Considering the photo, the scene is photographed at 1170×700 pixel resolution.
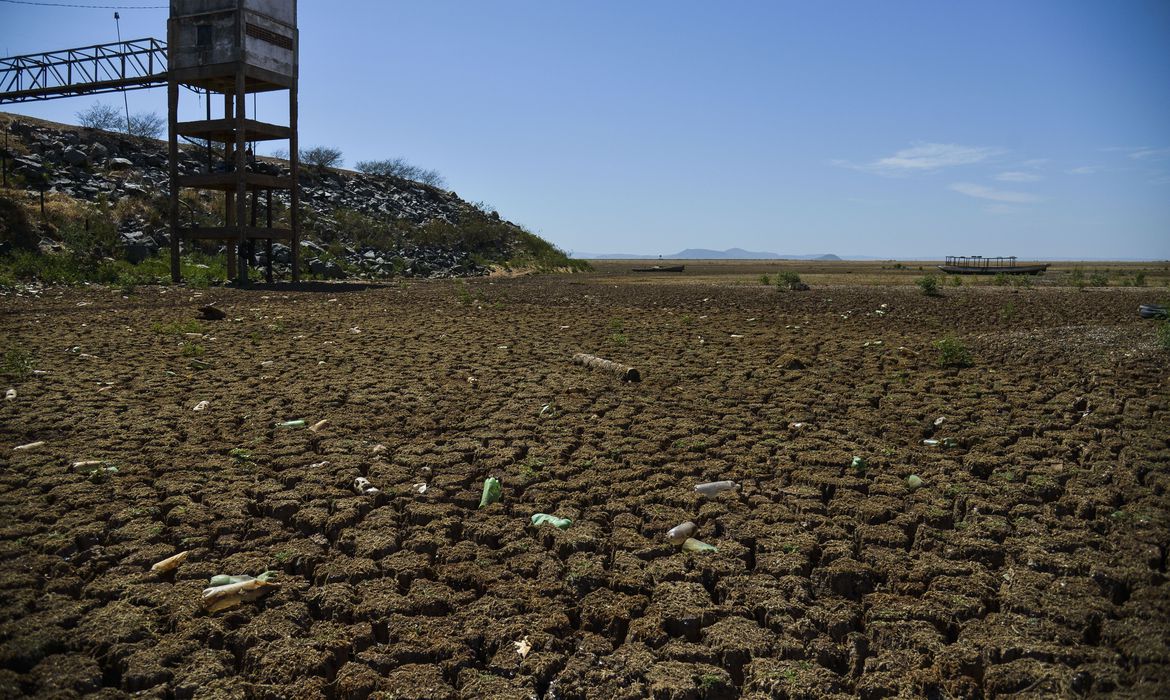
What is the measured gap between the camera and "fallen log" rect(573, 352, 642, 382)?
7.09m

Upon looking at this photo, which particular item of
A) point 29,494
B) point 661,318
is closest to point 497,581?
point 29,494

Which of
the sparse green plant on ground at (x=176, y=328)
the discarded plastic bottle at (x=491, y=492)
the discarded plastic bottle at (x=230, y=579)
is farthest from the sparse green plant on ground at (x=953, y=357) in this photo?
the sparse green plant on ground at (x=176, y=328)

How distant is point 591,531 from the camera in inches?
143

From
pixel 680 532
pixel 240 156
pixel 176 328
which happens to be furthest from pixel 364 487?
pixel 240 156

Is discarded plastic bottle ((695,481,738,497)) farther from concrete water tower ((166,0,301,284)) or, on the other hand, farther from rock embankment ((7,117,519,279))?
rock embankment ((7,117,519,279))

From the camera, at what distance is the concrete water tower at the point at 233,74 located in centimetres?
1825

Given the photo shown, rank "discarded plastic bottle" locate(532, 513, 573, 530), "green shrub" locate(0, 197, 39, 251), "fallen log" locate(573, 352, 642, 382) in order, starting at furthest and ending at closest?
"green shrub" locate(0, 197, 39, 251)
"fallen log" locate(573, 352, 642, 382)
"discarded plastic bottle" locate(532, 513, 573, 530)

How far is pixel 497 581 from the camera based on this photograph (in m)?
3.14

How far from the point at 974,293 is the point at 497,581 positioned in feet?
59.5

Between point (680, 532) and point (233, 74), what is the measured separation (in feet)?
64.5

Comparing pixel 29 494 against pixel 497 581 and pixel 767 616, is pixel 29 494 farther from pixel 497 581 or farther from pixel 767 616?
pixel 767 616

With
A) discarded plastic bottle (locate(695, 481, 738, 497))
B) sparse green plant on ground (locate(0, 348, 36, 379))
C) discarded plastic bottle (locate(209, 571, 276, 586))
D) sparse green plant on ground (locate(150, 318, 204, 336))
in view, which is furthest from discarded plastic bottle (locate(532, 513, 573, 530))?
sparse green plant on ground (locate(150, 318, 204, 336))

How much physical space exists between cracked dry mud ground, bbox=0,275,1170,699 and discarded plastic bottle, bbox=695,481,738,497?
7 cm

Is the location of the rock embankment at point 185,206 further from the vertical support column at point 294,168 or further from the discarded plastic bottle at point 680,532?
the discarded plastic bottle at point 680,532
